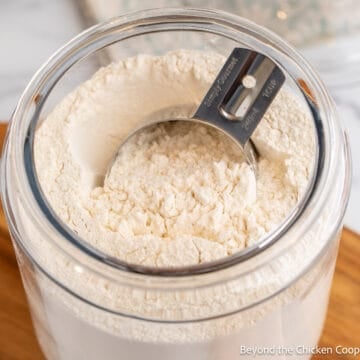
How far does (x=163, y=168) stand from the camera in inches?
26.6

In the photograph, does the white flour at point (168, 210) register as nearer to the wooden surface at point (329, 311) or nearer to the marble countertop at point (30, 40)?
the wooden surface at point (329, 311)

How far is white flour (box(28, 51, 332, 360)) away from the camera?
0.60 meters

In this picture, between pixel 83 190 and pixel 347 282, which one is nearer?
pixel 83 190

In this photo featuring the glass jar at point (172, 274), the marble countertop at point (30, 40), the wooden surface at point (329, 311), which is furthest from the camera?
the marble countertop at point (30, 40)

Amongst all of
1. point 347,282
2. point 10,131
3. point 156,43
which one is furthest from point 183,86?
point 347,282

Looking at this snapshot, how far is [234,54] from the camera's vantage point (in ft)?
2.29

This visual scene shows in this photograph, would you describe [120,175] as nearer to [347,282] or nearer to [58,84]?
[58,84]

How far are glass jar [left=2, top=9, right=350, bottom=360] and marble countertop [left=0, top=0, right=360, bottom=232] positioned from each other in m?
0.38

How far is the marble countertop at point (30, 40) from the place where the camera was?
1.07m

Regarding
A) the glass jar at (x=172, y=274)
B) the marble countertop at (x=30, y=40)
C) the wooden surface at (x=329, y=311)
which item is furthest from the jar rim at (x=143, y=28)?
the marble countertop at (x=30, y=40)

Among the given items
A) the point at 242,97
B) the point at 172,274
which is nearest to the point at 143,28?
the point at 242,97

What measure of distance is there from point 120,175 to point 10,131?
0.10 metres

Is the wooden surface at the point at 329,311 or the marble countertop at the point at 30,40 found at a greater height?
the marble countertop at the point at 30,40

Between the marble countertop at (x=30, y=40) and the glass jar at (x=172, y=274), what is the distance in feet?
1.25
